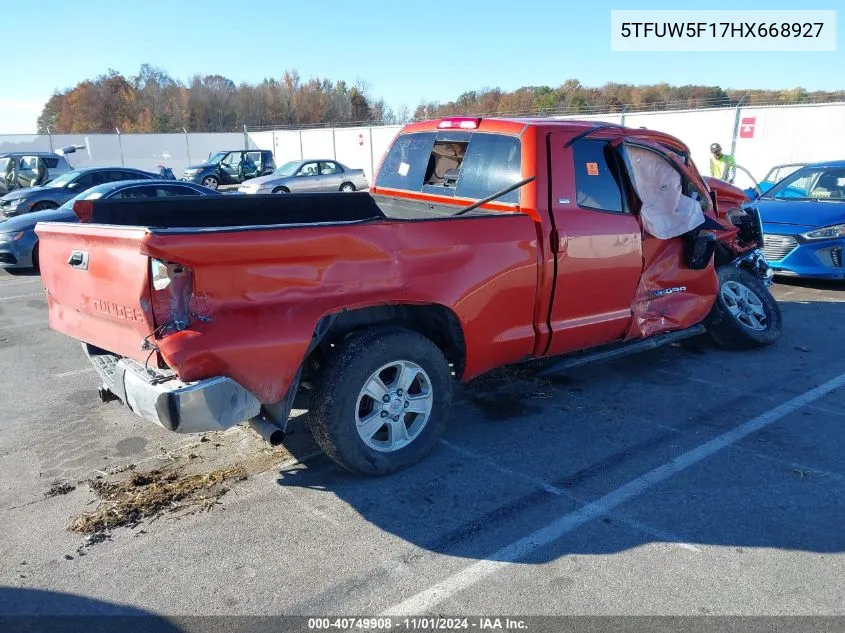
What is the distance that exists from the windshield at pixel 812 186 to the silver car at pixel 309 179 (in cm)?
1457

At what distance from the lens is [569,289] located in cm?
455

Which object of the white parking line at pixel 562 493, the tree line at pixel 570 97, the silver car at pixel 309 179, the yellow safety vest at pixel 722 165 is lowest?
the white parking line at pixel 562 493

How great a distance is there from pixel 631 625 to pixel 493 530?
85 centimetres

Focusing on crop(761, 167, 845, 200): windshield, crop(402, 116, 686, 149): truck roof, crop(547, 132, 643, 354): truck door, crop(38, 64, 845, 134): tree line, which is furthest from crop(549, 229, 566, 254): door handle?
crop(38, 64, 845, 134): tree line

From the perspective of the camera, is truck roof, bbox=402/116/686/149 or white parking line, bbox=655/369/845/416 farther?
white parking line, bbox=655/369/845/416

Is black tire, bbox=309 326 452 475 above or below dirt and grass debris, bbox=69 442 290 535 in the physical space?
above

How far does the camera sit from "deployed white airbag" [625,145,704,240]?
511cm

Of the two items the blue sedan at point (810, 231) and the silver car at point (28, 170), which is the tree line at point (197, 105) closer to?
the silver car at point (28, 170)

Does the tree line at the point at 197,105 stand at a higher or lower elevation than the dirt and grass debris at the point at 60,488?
higher

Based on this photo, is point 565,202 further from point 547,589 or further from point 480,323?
point 547,589

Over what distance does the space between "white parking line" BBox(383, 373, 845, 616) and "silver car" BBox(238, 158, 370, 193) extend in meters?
18.1

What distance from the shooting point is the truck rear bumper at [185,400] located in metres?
3.02

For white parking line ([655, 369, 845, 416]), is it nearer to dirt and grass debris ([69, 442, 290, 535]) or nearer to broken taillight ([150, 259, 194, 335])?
dirt and grass debris ([69, 442, 290, 535])

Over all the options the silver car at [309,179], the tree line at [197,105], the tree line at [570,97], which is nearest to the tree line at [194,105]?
the tree line at [197,105]
